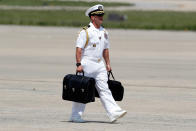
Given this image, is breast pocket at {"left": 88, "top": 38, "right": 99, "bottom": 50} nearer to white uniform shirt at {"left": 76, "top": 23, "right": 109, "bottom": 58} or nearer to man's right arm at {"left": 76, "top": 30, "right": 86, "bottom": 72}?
white uniform shirt at {"left": 76, "top": 23, "right": 109, "bottom": 58}

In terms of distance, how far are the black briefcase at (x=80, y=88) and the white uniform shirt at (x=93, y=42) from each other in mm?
463

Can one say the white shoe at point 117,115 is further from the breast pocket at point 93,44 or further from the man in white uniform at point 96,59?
the breast pocket at point 93,44

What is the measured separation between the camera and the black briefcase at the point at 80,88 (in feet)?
37.3

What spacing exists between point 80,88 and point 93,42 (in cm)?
82

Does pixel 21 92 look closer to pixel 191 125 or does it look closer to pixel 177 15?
pixel 191 125

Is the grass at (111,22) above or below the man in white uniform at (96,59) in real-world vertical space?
below

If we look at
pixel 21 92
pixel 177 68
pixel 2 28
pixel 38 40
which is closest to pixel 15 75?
pixel 21 92

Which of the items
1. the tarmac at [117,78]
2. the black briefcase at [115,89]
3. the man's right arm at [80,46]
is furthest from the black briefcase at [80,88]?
the black briefcase at [115,89]

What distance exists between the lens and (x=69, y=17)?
50594mm

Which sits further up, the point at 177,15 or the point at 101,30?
the point at 101,30

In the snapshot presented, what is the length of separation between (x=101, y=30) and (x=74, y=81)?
3.30 feet

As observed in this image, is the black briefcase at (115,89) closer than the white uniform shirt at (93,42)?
No

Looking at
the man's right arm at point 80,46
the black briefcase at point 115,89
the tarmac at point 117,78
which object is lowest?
the tarmac at point 117,78

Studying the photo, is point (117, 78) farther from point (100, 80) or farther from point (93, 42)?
point (93, 42)
